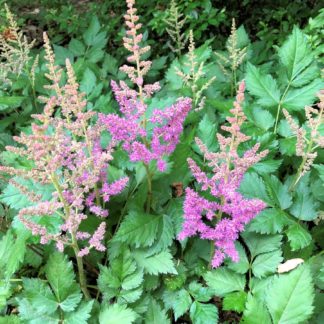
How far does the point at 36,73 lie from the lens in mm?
3484

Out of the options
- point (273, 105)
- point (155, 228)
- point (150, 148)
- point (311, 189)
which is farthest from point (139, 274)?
point (273, 105)

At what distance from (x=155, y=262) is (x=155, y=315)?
0.83ft

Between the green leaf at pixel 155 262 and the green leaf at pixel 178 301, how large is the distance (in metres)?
0.14

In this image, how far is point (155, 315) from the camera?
6.91ft

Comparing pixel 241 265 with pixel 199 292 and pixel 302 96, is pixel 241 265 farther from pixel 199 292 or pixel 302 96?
pixel 302 96

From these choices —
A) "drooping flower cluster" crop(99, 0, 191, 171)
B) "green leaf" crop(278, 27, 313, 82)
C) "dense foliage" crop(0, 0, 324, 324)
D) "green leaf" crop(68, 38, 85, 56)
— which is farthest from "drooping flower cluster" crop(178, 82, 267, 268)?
"green leaf" crop(68, 38, 85, 56)

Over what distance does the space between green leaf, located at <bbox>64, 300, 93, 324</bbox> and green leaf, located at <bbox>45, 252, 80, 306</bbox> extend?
3.5 inches

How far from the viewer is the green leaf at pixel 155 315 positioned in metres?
2.08

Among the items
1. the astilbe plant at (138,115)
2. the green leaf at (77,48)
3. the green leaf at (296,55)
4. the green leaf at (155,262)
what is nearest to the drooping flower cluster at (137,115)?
the astilbe plant at (138,115)

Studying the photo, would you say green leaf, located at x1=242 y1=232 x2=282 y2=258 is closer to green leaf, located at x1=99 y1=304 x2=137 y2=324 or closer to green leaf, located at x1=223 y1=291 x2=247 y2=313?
green leaf, located at x1=223 y1=291 x2=247 y2=313

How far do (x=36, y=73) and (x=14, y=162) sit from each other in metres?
1.13

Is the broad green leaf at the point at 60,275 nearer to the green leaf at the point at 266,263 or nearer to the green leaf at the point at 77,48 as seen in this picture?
the green leaf at the point at 266,263

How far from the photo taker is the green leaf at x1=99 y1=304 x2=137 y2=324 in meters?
1.94

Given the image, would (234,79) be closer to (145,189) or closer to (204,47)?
(204,47)
